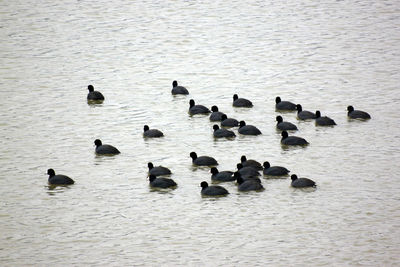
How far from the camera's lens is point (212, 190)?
78.5 ft

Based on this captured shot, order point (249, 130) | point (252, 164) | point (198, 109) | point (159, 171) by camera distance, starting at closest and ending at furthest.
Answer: point (159, 171) < point (252, 164) < point (249, 130) < point (198, 109)

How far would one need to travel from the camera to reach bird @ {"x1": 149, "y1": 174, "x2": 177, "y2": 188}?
2473 cm

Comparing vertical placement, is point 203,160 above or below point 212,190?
above

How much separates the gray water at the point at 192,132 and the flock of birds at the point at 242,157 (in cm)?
25

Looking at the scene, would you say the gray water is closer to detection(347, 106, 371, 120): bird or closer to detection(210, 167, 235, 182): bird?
detection(210, 167, 235, 182): bird

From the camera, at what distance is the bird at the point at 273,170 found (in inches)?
988

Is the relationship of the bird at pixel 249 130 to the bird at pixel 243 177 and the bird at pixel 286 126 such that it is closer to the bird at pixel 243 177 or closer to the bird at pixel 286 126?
the bird at pixel 286 126

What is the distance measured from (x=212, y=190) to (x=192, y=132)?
5968mm

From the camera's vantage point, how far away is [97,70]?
38.7 metres

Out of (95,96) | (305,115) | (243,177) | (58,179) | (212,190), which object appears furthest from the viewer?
(95,96)

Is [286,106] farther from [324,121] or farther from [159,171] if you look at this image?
[159,171]

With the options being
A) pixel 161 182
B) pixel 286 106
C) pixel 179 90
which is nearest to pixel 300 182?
pixel 161 182

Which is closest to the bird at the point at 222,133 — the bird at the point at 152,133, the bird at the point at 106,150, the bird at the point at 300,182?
the bird at the point at 152,133

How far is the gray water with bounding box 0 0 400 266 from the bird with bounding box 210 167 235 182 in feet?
0.69
